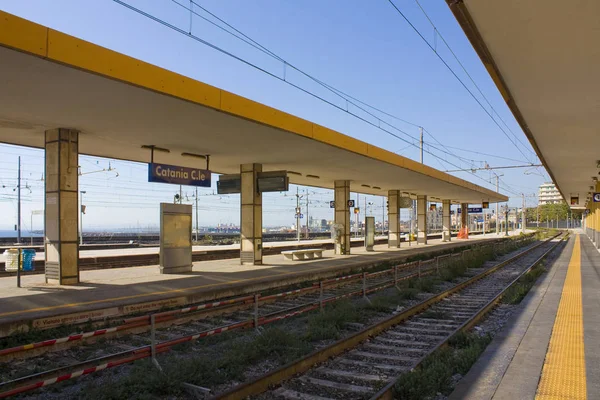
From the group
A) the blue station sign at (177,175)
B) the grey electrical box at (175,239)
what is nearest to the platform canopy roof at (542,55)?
the blue station sign at (177,175)

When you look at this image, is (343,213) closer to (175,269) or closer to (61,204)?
(175,269)

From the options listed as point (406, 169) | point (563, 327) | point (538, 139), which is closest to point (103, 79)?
point (563, 327)

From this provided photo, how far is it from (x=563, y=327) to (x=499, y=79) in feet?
15.5

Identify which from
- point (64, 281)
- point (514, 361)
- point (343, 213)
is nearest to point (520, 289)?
point (514, 361)

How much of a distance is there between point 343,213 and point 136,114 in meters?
16.9

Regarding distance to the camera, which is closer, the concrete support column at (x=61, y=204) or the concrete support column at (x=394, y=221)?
the concrete support column at (x=61, y=204)

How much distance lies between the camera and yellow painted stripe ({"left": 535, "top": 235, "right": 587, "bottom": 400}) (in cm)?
535

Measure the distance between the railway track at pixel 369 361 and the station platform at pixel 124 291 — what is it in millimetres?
4946

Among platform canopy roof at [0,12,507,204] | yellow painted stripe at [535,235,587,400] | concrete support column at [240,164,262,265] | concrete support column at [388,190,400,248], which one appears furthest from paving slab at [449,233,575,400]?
concrete support column at [388,190,400,248]

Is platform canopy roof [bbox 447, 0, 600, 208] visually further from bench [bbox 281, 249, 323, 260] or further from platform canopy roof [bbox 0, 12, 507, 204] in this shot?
bench [bbox 281, 249, 323, 260]

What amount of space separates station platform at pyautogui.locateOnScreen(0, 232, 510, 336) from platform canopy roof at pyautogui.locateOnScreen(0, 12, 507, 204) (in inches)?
161

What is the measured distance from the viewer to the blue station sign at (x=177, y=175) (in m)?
14.3

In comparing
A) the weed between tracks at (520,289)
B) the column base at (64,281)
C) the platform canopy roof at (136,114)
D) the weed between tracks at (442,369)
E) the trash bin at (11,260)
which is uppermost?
the platform canopy roof at (136,114)

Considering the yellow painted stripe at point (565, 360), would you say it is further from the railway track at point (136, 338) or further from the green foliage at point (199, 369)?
the railway track at point (136, 338)
